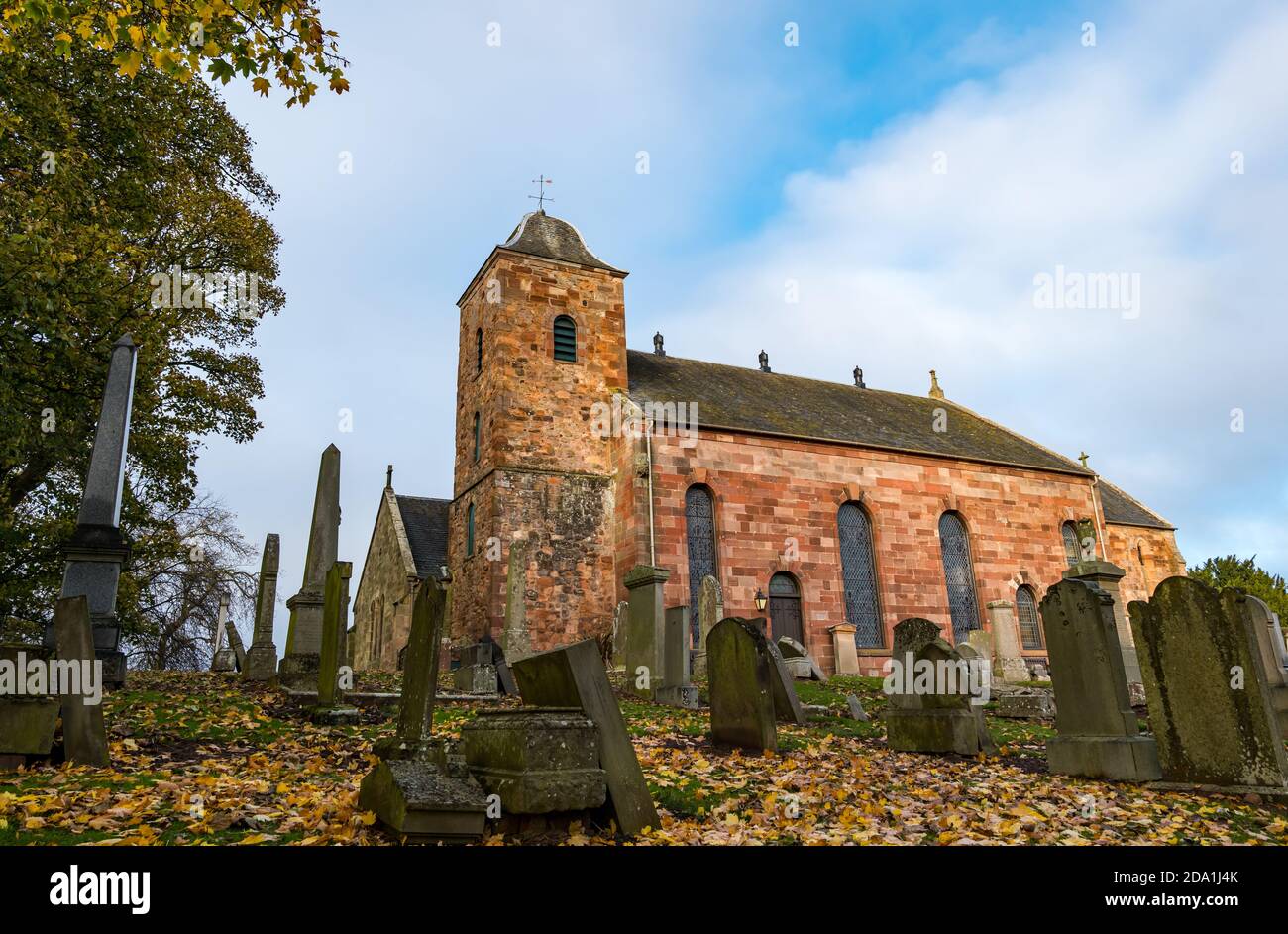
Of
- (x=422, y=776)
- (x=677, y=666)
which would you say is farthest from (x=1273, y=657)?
(x=422, y=776)

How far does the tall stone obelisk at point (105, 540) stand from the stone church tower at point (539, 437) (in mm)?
9834

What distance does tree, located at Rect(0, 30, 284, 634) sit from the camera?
34.6 feet

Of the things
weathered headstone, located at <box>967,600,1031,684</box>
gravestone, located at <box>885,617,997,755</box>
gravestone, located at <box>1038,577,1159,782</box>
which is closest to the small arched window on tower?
weathered headstone, located at <box>967,600,1031,684</box>

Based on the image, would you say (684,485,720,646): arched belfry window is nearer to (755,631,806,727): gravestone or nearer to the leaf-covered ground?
(755,631,806,727): gravestone

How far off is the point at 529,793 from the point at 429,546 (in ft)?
78.5

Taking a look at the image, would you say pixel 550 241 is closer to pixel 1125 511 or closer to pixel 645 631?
pixel 645 631

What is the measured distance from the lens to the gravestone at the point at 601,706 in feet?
16.2

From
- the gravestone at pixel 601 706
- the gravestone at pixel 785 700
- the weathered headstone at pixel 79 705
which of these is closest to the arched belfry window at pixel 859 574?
the gravestone at pixel 785 700

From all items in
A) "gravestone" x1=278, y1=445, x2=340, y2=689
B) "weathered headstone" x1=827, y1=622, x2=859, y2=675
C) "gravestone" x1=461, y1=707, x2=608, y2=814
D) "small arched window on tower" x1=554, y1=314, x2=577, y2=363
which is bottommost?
"weathered headstone" x1=827, y1=622, x2=859, y2=675

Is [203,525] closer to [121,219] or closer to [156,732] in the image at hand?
[121,219]

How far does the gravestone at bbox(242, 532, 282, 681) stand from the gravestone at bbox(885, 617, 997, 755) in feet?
32.5

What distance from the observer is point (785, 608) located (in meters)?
21.6

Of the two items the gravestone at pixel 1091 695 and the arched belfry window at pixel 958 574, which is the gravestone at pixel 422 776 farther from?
the arched belfry window at pixel 958 574

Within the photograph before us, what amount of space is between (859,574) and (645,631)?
11181mm
